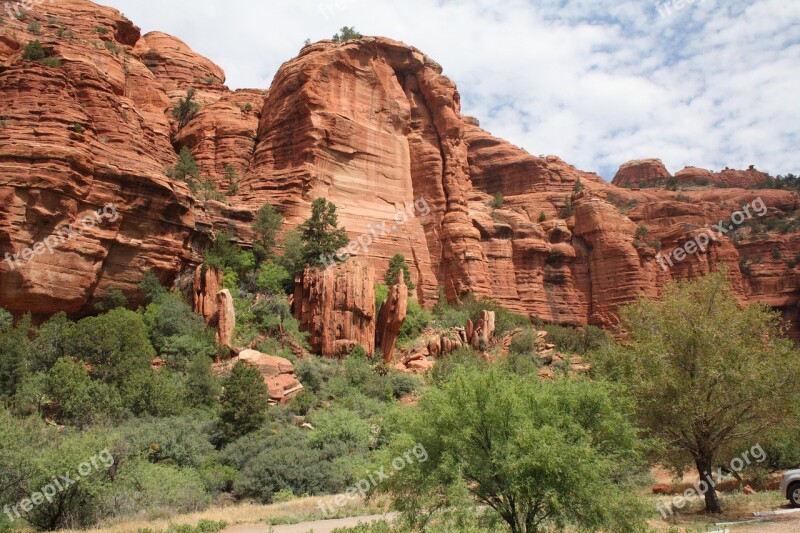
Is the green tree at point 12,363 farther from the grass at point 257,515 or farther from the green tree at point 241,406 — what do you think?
the grass at point 257,515

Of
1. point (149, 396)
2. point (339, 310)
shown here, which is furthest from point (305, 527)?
point (339, 310)

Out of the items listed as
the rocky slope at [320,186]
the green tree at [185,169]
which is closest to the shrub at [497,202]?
the rocky slope at [320,186]

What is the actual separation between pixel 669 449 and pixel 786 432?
3.60m

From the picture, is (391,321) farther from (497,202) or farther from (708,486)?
(497,202)

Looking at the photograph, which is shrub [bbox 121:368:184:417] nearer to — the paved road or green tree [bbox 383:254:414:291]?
the paved road

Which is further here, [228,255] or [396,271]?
[396,271]

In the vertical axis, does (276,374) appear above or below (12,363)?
below

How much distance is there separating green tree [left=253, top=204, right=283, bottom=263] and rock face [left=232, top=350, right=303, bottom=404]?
486 inches

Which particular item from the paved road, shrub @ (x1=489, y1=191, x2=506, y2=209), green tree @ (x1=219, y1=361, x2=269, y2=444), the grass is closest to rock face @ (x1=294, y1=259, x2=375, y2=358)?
green tree @ (x1=219, y1=361, x2=269, y2=444)

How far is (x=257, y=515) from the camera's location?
15.7 meters

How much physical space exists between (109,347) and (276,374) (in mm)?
7534

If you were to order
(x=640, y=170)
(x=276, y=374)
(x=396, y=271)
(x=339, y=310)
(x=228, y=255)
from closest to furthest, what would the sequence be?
(x=276, y=374)
(x=339, y=310)
(x=228, y=255)
(x=396, y=271)
(x=640, y=170)

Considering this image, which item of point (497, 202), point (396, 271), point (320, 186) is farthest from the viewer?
point (497, 202)

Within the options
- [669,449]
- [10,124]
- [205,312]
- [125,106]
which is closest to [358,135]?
[125,106]
